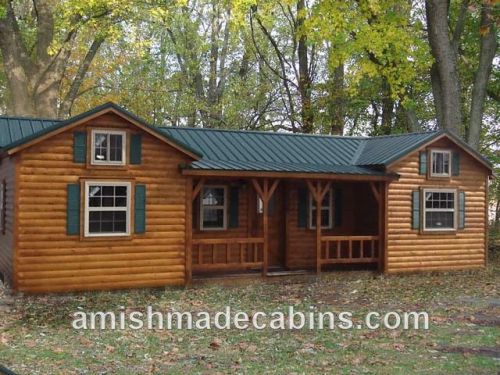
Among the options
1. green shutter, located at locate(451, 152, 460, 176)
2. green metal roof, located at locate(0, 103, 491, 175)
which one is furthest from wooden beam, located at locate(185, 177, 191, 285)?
green shutter, located at locate(451, 152, 460, 176)

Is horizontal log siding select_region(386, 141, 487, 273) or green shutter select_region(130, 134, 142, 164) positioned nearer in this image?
green shutter select_region(130, 134, 142, 164)

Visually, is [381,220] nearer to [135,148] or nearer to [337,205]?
[337,205]

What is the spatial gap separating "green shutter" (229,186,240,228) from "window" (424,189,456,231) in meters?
5.55

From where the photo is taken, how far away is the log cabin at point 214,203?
534 inches

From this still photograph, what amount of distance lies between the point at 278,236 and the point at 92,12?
1288 centimetres

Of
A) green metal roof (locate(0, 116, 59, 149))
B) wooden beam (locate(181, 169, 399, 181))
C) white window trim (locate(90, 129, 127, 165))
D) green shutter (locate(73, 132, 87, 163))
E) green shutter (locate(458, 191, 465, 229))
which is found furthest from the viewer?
green shutter (locate(458, 191, 465, 229))

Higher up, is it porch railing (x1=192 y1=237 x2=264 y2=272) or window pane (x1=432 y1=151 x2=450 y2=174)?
window pane (x1=432 y1=151 x2=450 y2=174)

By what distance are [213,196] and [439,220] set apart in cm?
686

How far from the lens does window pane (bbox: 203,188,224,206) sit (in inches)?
663

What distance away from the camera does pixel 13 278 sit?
43.3 feet

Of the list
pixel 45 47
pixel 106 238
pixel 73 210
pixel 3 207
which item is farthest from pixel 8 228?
pixel 45 47

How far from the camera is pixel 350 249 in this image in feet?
56.4

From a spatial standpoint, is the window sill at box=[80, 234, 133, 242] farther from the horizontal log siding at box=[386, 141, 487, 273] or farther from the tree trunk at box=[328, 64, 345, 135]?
the tree trunk at box=[328, 64, 345, 135]

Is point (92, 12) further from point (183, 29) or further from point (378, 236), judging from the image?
point (378, 236)
